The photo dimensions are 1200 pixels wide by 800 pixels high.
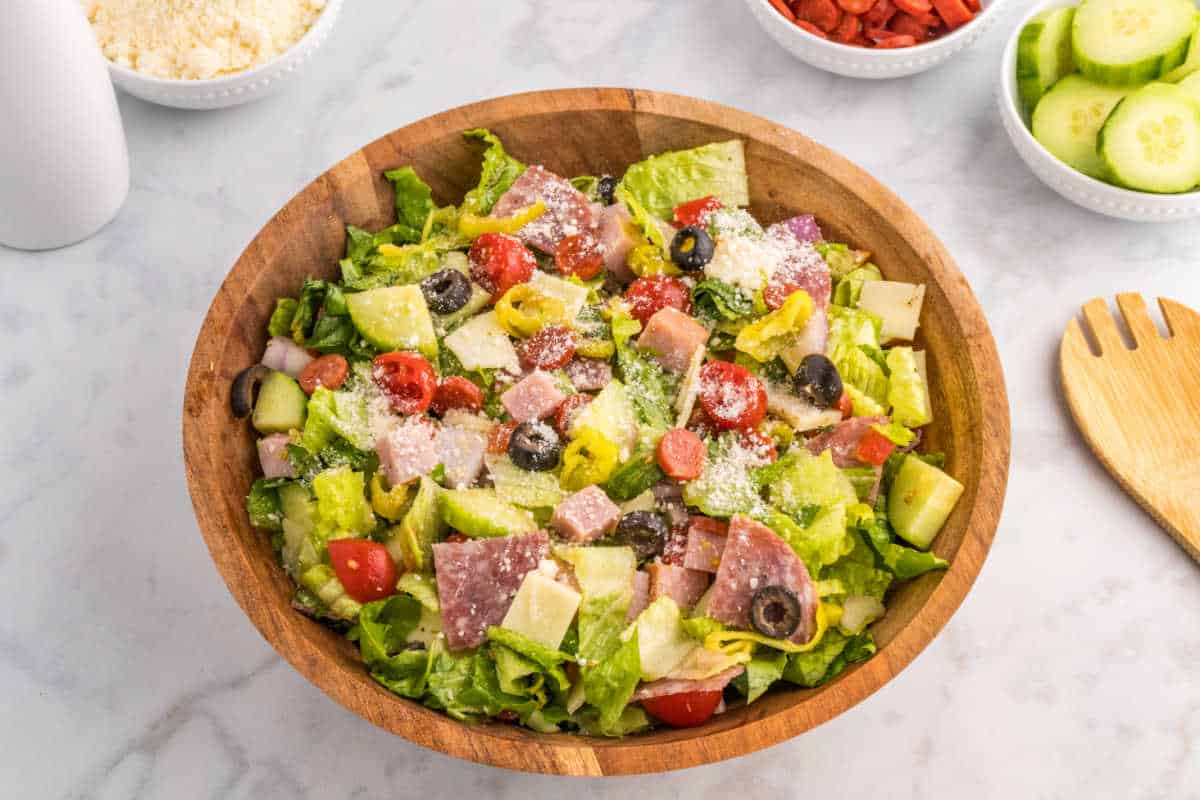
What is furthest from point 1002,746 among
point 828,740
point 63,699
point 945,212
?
point 63,699

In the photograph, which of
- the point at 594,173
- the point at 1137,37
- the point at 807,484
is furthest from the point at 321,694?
the point at 1137,37

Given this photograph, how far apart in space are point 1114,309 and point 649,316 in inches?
78.8

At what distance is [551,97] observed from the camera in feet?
13.3

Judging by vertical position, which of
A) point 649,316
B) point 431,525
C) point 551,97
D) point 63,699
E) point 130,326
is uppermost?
point 551,97

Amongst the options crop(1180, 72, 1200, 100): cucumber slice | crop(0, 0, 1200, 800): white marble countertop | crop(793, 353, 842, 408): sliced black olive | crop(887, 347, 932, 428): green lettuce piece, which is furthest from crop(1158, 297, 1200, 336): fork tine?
crop(793, 353, 842, 408): sliced black olive

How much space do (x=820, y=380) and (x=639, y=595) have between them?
86 cm

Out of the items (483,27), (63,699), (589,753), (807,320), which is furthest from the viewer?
(483,27)

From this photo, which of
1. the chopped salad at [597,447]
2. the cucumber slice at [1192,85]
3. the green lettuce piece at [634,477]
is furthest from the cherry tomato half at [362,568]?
the cucumber slice at [1192,85]

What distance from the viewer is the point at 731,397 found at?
3.60m

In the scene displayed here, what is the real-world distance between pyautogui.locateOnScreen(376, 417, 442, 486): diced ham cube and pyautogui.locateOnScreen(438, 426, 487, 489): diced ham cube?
28mm

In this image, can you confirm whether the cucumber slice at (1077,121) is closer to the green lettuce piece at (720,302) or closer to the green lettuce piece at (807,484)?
the green lettuce piece at (720,302)

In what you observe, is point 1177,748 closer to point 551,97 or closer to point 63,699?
point 551,97

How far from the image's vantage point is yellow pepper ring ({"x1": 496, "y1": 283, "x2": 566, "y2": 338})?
3.71 m

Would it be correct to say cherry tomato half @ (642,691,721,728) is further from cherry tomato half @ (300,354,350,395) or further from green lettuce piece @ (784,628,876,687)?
cherry tomato half @ (300,354,350,395)
